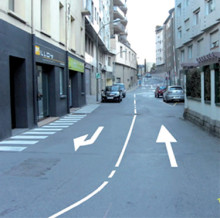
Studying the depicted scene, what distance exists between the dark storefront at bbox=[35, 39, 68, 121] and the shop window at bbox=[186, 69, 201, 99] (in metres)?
7.18

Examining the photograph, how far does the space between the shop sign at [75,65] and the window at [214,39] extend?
1117 centimetres

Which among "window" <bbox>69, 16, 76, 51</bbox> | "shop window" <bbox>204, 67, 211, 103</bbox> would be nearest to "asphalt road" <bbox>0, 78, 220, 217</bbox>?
"shop window" <bbox>204, 67, 211, 103</bbox>

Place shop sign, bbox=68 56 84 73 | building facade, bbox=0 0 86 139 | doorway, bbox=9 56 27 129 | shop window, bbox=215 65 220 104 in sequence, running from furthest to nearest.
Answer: shop sign, bbox=68 56 84 73
doorway, bbox=9 56 27 129
shop window, bbox=215 65 220 104
building facade, bbox=0 0 86 139

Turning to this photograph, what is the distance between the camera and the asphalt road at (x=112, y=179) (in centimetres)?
428

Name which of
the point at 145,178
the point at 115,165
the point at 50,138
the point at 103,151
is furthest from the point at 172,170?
the point at 50,138

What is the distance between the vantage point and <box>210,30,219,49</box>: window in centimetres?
2479

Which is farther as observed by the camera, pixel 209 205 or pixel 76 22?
pixel 76 22

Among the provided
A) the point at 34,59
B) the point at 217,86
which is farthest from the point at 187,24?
the point at 217,86

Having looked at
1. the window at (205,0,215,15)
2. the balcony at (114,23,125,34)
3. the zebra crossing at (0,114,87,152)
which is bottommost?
the zebra crossing at (0,114,87,152)

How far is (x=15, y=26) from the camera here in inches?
444

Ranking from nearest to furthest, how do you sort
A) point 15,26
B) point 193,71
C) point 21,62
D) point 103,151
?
point 103,151 → point 15,26 → point 21,62 → point 193,71

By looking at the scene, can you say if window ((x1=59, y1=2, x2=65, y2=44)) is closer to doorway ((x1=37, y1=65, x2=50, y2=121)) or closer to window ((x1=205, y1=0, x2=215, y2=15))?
doorway ((x1=37, y1=65, x2=50, y2=121))

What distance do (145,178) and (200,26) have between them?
2491 cm

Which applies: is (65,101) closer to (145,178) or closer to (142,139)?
(142,139)
